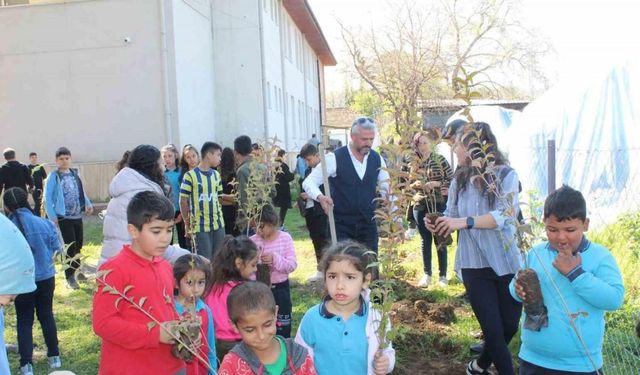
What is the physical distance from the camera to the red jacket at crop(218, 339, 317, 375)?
2473 mm

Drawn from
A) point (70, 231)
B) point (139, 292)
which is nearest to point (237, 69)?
point (70, 231)

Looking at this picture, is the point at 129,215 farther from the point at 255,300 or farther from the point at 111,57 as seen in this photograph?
the point at 111,57

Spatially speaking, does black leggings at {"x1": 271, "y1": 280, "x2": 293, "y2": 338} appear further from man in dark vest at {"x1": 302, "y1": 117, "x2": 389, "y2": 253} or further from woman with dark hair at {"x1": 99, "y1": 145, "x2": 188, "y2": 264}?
woman with dark hair at {"x1": 99, "y1": 145, "x2": 188, "y2": 264}

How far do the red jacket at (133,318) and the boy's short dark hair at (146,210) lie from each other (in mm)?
152

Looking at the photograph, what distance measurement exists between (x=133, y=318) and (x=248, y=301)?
70 centimetres

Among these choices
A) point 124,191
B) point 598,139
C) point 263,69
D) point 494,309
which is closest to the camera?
point 494,309

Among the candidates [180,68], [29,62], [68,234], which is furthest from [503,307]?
[29,62]

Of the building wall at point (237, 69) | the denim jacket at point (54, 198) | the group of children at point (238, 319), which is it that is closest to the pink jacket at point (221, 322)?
the group of children at point (238, 319)

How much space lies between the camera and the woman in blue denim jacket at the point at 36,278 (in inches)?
199

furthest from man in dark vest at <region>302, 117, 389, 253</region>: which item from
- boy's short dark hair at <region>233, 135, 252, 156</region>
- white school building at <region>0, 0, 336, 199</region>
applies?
white school building at <region>0, 0, 336, 199</region>

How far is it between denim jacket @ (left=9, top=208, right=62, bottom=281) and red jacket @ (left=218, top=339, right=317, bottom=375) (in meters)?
3.19

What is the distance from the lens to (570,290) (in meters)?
2.86

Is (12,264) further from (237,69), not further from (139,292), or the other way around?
(237,69)

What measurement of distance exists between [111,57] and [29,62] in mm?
2301
